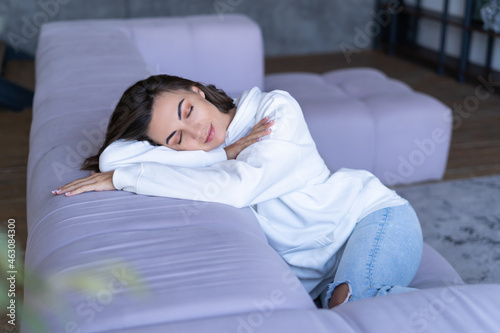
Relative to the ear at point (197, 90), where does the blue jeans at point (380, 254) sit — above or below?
below

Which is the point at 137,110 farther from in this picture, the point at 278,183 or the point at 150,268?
the point at 150,268

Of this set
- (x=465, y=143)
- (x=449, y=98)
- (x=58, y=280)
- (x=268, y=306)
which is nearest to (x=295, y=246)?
(x=268, y=306)

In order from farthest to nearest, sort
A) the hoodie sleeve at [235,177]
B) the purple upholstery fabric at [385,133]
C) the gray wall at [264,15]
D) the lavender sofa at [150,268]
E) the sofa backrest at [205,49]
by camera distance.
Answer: the gray wall at [264,15], the sofa backrest at [205,49], the purple upholstery fabric at [385,133], the hoodie sleeve at [235,177], the lavender sofa at [150,268]

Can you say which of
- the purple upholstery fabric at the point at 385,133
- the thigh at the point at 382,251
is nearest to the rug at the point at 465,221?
the purple upholstery fabric at the point at 385,133

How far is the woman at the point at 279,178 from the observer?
1.37m

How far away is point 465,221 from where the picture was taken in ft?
8.27

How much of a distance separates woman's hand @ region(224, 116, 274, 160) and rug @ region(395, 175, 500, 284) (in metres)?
1.10

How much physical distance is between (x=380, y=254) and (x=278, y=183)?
1.01 ft

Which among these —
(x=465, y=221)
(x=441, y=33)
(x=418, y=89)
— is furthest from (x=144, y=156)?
(x=441, y=33)

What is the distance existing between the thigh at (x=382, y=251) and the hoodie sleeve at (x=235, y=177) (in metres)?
0.22

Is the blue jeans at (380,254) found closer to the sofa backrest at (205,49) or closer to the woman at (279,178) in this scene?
the woman at (279,178)

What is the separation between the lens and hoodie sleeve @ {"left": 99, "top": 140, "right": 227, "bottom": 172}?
1.43m

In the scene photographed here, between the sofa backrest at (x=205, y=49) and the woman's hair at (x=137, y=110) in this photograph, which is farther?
the sofa backrest at (x=205, y=49)

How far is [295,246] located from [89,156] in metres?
0.62
